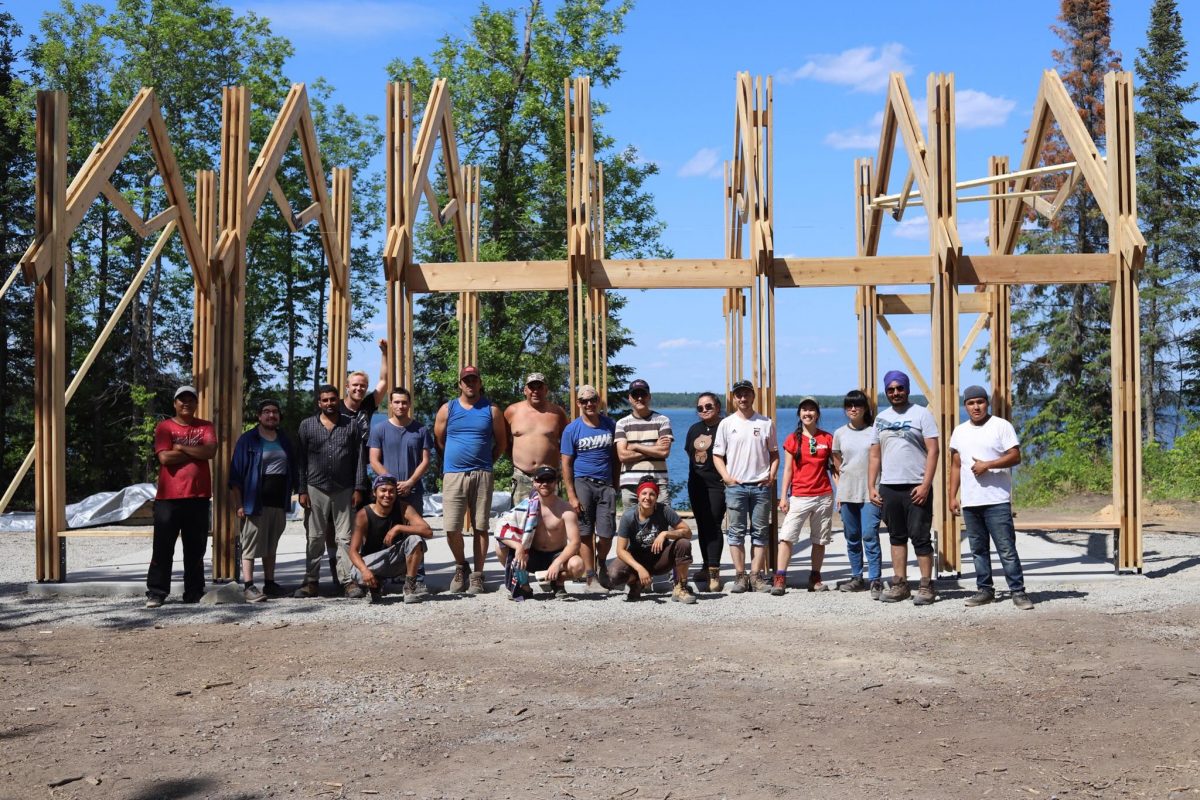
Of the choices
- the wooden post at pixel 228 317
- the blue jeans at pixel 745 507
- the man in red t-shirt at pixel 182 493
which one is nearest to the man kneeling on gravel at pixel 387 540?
the man in red t-shirt at pixel 182 493

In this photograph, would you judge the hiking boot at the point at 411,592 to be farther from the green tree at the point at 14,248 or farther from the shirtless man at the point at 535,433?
the green tree at the point at 14,248

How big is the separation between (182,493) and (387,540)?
1.41 metres

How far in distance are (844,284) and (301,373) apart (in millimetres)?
22313

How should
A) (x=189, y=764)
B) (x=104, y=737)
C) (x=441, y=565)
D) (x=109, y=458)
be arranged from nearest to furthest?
(x=189, y=764), (x=104, y=737), (x=441, y=565), (x=109, y=458)

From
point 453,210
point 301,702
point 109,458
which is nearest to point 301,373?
point 109,458

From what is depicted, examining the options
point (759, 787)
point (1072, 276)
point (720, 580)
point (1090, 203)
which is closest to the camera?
point (759, 787)

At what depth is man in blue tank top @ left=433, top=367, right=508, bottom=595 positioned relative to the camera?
8.15 m

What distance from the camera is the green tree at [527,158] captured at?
78.0ft

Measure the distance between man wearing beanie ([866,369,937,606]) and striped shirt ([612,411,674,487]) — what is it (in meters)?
1.48

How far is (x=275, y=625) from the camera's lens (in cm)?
714

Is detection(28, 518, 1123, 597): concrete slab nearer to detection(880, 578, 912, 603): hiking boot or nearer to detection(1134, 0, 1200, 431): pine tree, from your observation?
detection(880, 578, 912, 603): hiking boot

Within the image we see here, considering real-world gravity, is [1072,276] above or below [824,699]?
above

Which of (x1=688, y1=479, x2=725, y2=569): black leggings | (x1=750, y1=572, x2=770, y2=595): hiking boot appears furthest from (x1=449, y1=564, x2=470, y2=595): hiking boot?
(x1=750, y1=572, x2=770, y2=595): hiking boot

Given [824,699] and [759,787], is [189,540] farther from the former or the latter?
[759,787]
